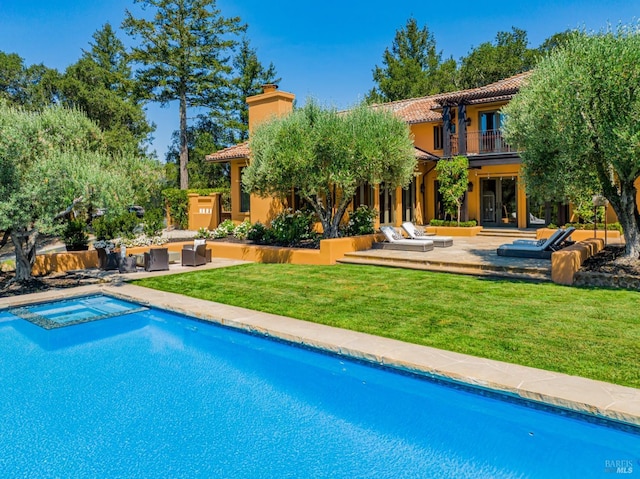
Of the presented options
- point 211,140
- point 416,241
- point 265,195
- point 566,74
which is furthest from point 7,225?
point 211,140

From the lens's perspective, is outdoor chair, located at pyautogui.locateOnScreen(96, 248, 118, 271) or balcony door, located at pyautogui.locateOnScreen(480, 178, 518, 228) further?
balcony door, located at pyautogui.locateOnScreen(480, 178, 518, 228)

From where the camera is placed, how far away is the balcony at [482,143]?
21.9 m

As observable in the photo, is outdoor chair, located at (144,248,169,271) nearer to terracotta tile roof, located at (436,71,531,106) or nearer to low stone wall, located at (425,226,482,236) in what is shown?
low stone wall, located at (425,226,482,236)

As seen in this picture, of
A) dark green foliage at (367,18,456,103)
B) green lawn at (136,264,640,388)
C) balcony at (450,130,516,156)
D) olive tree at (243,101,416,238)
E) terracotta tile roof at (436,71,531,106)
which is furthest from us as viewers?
dark green foliage at (367,18,456,103)

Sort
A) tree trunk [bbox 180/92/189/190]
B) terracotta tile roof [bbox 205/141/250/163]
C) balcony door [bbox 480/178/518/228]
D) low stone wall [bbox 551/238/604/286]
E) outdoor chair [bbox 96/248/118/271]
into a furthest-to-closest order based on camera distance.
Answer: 1. tree trunk [bbox 180/92/189/190]
2. terracotta tile roof [bbox 205/141/250/163]
3. balcony door [bbox 480/178/518/228]
4. outdoor chair [bbox 96/248/118/271]
5. low stone wall [bbox 551/238/604/286]

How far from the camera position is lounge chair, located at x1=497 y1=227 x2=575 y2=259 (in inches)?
519

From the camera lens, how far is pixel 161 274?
13906 millimetres

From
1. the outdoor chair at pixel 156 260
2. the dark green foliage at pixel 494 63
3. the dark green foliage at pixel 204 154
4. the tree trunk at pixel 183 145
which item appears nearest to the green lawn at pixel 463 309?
the outdoor chair at pixel 156 260

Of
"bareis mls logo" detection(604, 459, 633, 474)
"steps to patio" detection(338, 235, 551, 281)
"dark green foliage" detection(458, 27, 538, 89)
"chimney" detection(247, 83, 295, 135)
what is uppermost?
"dark green foliage" detection(458, 27, 538, 89)

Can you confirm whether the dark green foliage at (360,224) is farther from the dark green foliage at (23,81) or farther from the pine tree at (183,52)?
the dark green foliage at (23,81)

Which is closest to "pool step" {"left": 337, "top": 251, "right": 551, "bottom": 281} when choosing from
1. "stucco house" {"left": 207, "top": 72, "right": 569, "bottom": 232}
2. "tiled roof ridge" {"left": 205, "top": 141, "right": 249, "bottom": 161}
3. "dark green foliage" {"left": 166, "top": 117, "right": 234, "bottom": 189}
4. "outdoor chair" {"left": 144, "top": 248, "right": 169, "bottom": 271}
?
"outdoor chair" {"left": 144, "top": 248, "right": 169, "bottom": 271}

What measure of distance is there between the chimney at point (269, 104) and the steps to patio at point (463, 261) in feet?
29.4

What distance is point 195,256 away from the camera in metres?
15.3

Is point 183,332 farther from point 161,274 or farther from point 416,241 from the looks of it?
point 416,241
